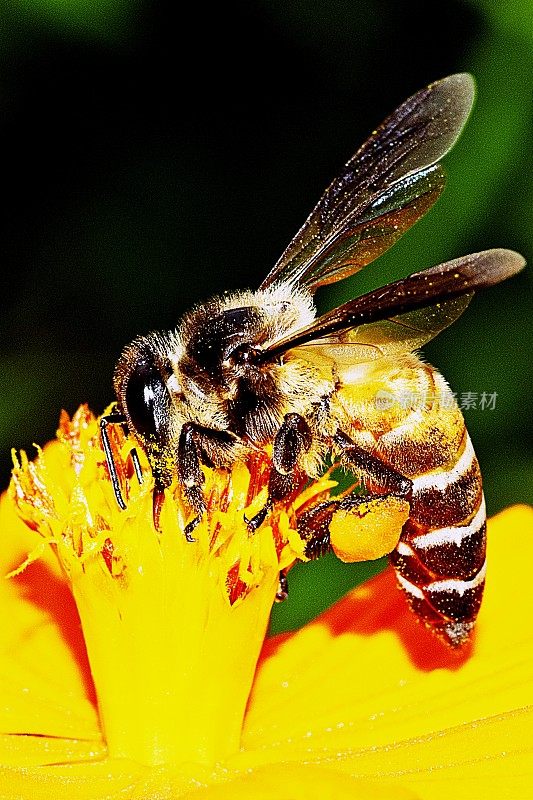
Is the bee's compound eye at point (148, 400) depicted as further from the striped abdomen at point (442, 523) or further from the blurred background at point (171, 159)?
the blurred background at point (171, 159)

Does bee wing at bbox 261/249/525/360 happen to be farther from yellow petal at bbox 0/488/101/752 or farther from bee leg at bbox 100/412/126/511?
yellow petal at bbox 0/488/101/752

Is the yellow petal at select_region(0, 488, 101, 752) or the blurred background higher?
the blurred background

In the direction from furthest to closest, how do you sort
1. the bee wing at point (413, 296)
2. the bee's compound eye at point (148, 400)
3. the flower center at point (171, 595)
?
1. the flower center at point (171, 595)
2. the bee's compound eye at point (148, 400)
3. the bee wing at point (413, 296)

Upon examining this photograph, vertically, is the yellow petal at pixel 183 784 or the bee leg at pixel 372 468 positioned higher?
the bee leg at pixel 372 468

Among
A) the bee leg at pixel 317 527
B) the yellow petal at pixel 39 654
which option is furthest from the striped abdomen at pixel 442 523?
the yellow petal at pixel 39 654

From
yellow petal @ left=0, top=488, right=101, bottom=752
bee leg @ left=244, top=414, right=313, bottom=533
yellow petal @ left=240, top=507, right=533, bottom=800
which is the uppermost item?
bee leg @ left=244, top=414, right=313, bottom=533

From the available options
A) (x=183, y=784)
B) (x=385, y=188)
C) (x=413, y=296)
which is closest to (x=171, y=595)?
(x=183, y=784)

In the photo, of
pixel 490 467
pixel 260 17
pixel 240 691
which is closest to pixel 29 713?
pixel 240 691

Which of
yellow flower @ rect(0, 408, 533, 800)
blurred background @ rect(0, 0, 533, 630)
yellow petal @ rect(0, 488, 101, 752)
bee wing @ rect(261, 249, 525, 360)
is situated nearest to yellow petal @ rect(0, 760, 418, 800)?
yellow flower @ rect(0, 408, 533, 800)

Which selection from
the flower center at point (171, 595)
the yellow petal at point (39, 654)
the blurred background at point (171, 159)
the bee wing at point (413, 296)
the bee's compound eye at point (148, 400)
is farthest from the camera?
the blurred background at point (171, 159)

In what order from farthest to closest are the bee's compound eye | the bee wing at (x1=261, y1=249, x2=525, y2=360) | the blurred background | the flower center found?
the blurred background → the flower center → the bee's compound eye → the bee wing at (x1=261, y1=249, x2=525, y2=360)
